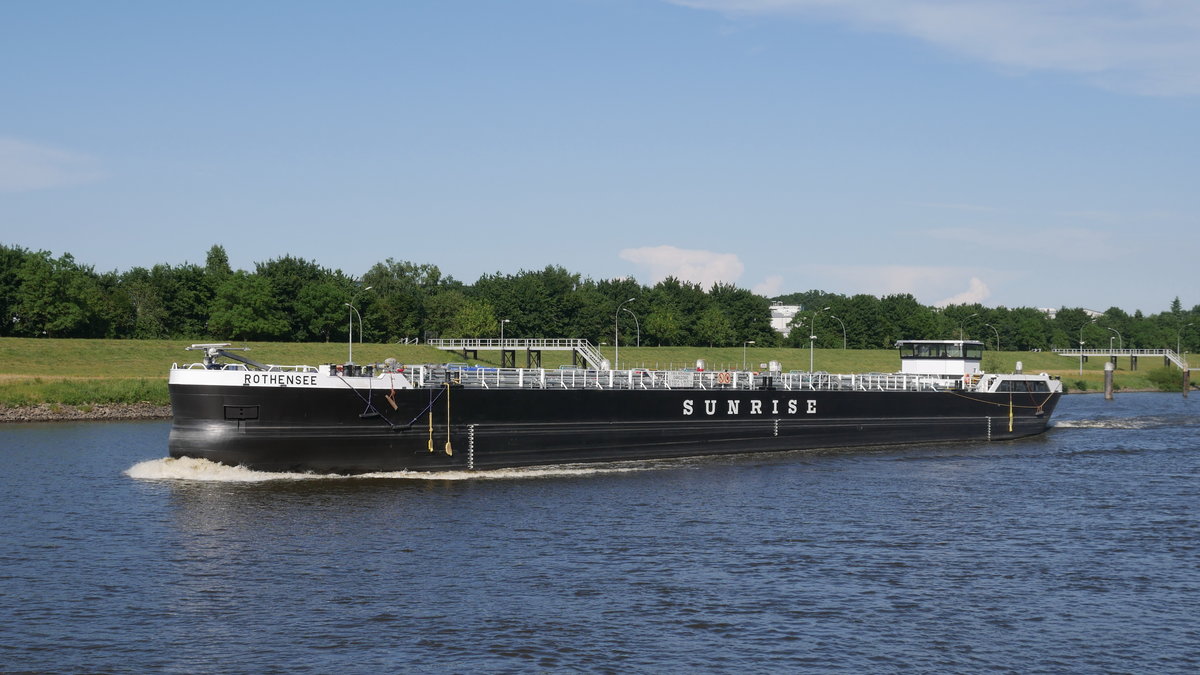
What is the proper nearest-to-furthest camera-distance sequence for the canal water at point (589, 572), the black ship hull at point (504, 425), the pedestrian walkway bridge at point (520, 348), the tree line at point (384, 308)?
the canal water at point (589, 572) < the black ship hull at point (504, 425) < the pedestrian walkway bridge at point (520, 348) < the tree line at point (384, 308)

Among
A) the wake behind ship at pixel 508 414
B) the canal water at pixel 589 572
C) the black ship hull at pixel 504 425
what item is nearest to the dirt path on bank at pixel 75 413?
the canal water at pixel 589 572

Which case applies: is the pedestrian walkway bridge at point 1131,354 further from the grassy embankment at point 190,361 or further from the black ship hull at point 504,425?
the black ship hull at point 504,425

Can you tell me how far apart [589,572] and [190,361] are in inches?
3495

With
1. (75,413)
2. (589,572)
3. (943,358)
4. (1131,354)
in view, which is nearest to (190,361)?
(75,413)

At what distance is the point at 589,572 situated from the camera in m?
30.1

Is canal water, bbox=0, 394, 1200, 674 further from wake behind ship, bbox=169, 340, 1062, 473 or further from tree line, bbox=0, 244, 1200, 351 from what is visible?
tree line, bbox=0, 244, 1200, 351

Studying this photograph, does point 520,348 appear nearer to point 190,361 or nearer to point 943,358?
point 943,358

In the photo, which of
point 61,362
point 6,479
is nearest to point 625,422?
point 6,479

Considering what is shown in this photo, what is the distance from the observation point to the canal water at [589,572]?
23.5 meters

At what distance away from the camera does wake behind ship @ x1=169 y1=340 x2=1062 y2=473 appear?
4334 centimetres

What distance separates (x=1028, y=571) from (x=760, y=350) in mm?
127623

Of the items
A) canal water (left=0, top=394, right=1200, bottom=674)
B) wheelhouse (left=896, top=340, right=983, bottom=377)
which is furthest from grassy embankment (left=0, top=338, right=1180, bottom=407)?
canal water (left=0, top=394, right=1200, bottom=674)

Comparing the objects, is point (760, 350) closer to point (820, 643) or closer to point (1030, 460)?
point (1030, 460)

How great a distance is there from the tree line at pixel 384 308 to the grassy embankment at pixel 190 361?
28.2ft
